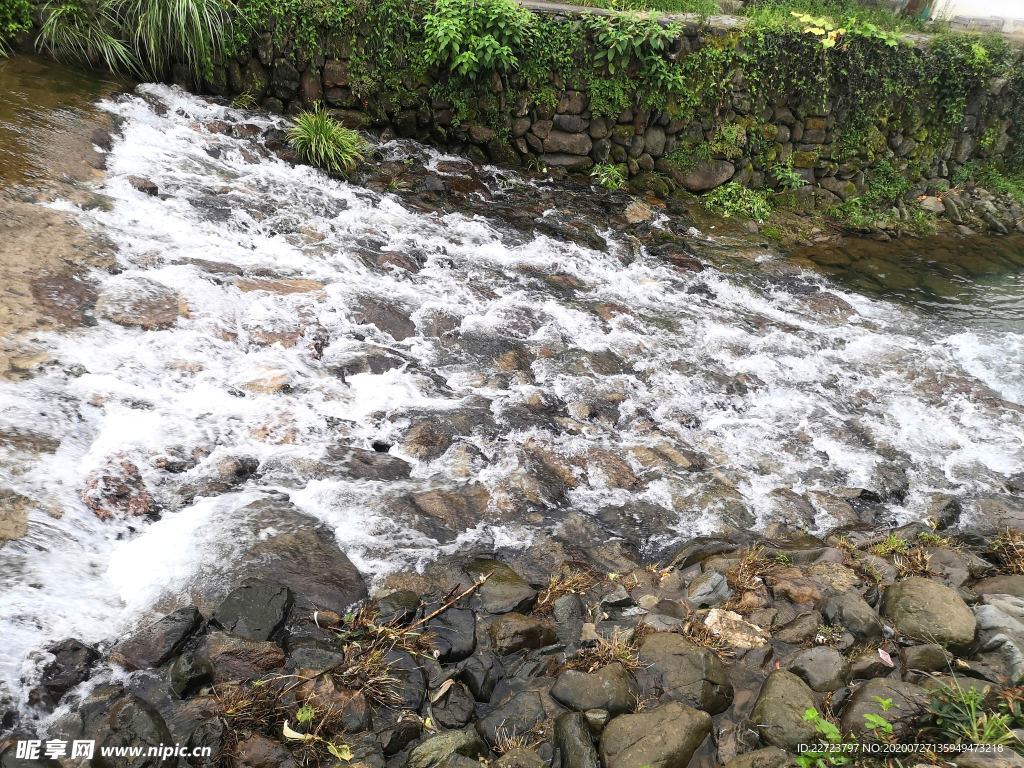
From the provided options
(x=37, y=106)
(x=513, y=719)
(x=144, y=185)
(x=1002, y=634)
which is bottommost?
(x=513, y=719)

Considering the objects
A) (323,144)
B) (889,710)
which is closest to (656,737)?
(889,710)

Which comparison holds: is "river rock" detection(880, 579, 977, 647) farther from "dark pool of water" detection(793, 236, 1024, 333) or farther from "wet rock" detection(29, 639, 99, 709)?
"dark pool of water" detection(793, 236, 1024, 333)

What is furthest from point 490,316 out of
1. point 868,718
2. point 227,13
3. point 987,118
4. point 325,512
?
point 987,118

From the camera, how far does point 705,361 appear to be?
6.71 metres

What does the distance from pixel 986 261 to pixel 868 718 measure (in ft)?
33.8

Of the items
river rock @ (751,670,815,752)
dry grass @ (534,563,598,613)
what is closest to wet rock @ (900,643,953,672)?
river rock @ (751,670,815,752)

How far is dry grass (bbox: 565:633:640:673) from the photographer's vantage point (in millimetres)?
3469

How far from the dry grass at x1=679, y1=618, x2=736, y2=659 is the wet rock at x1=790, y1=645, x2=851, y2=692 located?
36 cm

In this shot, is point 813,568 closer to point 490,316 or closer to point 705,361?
point 705,361

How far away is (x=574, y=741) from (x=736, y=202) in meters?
9.24

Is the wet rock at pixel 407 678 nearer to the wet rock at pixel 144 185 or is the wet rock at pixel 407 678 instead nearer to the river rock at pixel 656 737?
the river rock at pixel 656 737

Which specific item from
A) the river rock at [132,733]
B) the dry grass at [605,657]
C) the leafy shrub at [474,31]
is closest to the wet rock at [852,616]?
the dry grass at [605,657]

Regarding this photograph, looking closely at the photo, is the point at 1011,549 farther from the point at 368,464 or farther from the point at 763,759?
the point at 368,464

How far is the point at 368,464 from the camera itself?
4.71 meters
